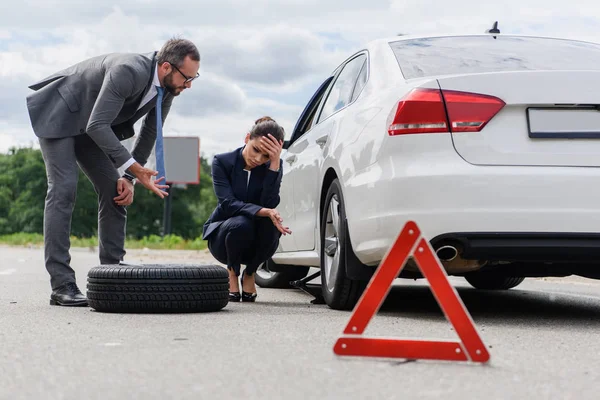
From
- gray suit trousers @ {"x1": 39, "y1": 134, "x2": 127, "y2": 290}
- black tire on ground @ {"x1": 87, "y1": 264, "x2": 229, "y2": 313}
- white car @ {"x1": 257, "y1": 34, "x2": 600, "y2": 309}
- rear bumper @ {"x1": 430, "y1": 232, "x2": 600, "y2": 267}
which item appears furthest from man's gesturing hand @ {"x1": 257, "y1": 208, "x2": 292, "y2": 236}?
rear bumper @ {"x1": 430, "y1": 232, "x2": 600, "y2": 267}

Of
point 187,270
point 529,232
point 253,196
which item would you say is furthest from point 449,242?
point 253,196

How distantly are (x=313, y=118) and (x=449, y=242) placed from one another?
104 inches

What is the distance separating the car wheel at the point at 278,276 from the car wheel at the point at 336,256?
2100 mm

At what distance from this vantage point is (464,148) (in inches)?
187

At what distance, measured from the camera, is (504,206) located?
4695 mm

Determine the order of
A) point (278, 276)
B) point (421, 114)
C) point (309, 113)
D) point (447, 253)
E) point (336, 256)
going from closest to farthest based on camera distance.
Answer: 1. point (421, 114)
2. point (447, 253)
3. point (336, 256)
4. point (309, 113)
5. point (278, 276)

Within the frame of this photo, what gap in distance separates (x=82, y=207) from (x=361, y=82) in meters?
82.9

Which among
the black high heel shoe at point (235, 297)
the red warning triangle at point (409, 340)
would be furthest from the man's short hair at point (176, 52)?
the red warning triangle at point (409, 340)

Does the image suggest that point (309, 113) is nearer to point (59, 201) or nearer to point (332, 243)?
point (332, 243)

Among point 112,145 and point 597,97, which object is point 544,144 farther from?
point 112,145

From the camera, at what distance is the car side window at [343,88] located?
610 centimetres

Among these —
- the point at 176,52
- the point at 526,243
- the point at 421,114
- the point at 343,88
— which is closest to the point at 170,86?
the point at 176,52

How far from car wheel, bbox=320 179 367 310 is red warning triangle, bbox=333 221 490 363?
5.69 feet

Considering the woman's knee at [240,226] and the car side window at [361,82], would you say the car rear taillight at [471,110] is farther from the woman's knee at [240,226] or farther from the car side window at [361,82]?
the woman's knee at [240,226]
